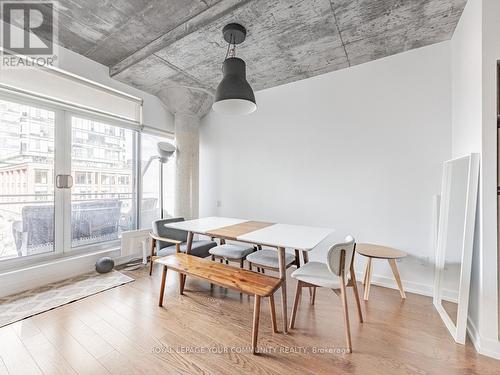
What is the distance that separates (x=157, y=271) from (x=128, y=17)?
3.11 m

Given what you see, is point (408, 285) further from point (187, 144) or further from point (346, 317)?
point (187, 144)

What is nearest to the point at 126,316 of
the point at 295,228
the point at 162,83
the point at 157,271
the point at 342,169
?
Result: the point at 157,271

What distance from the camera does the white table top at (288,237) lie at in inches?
71.4

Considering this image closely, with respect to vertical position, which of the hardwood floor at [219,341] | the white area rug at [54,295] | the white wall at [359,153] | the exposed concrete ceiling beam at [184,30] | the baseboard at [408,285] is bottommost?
the white area rug at [54,295]

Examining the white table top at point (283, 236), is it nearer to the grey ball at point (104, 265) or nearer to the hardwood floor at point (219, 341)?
the hardwood floor at point (219, 341)

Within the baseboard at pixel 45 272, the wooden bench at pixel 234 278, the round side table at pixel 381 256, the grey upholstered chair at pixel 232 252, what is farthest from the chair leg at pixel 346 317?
the baseboard at pixel 45 272

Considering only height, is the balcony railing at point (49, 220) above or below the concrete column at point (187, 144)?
below

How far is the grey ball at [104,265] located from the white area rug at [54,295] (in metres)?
0.06

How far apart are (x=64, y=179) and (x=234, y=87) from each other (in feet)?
8.48

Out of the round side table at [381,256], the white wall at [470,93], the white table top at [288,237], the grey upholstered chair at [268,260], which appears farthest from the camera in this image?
the round side table at [381,256]

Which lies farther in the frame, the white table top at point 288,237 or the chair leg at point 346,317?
the white table top at point 288,237

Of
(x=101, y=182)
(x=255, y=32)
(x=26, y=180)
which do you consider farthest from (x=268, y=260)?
(x=26, y=180)

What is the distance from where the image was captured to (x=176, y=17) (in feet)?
7.40

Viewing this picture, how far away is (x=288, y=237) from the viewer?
2057 mm
